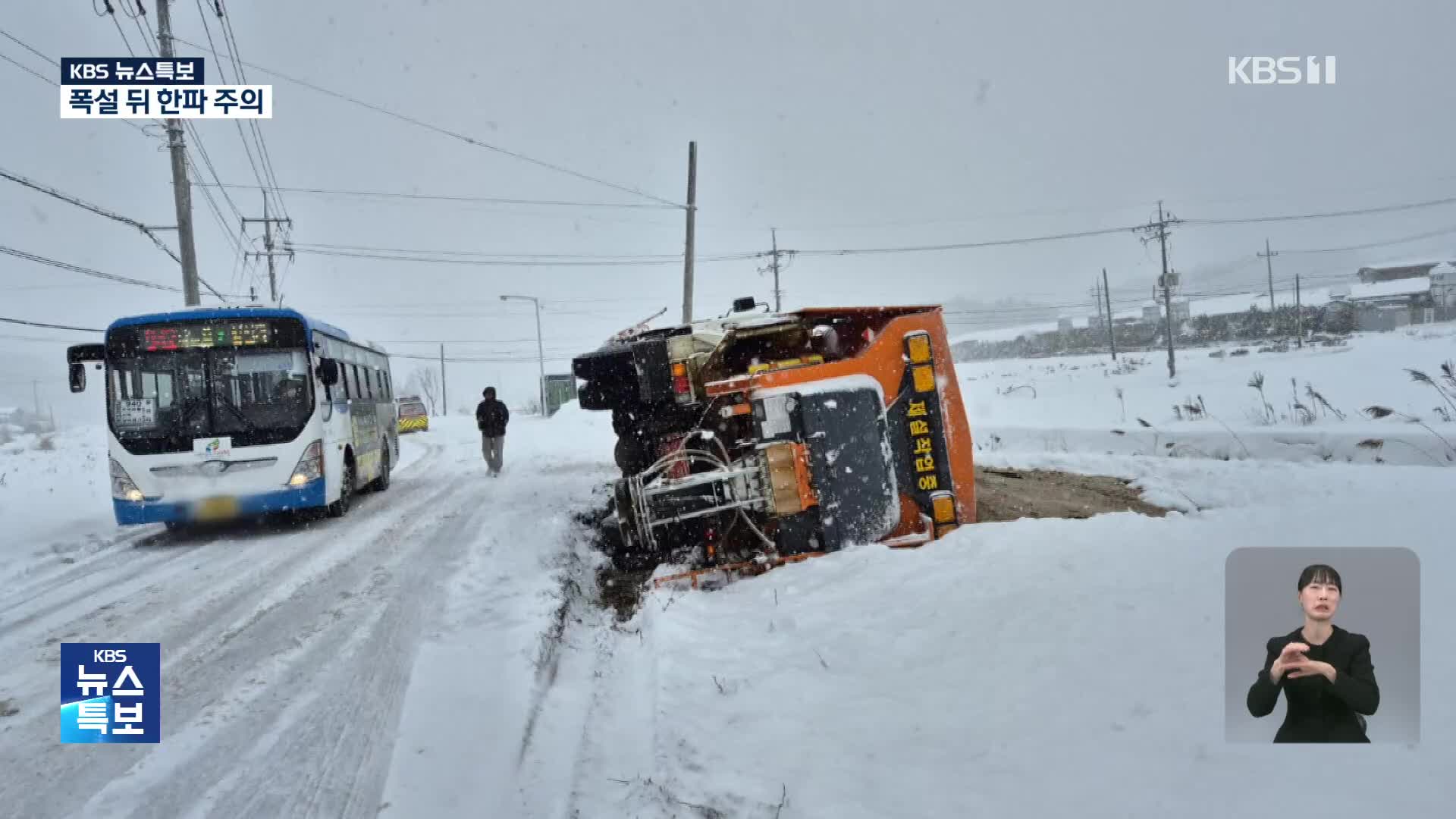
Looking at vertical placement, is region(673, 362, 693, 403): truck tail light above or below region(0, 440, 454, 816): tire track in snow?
above

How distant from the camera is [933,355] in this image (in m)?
5.39

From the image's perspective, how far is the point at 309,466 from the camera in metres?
8.72

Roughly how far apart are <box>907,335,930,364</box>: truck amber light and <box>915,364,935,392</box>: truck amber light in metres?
0.05

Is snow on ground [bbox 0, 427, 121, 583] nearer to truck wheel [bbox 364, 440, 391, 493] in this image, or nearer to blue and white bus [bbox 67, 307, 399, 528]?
blue and white bus [bbox 67, 307, 399, 528]

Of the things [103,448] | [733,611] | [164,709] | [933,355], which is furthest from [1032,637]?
[103,448]

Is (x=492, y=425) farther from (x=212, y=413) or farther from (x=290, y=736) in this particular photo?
(x=290, y=736)

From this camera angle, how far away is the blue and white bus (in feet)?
26.5

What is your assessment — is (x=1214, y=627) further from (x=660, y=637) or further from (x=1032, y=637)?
(x=660, y=637)

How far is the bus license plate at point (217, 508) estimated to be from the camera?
26.8 ft

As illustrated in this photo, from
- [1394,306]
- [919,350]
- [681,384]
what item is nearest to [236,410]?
[681,384]

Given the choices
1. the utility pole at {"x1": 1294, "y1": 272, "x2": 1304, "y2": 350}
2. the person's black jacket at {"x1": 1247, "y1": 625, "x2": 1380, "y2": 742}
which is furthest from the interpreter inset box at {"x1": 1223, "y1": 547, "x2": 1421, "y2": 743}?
the utility pole at {"x1": 1294, "y1": 272, "x2": 1304, "y2": 350}

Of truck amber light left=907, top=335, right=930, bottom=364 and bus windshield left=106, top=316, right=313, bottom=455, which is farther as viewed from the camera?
bus windshield left=106, top=316, right=313, bottom=455

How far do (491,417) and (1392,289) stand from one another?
69.7 m

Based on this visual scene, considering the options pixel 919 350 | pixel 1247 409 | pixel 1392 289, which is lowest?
pixel 1247 409
